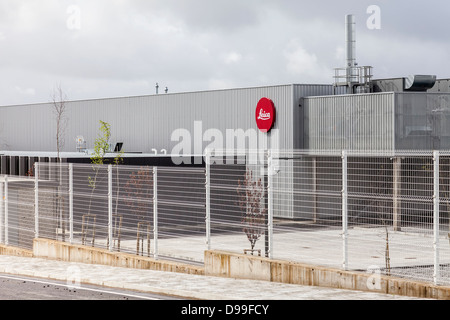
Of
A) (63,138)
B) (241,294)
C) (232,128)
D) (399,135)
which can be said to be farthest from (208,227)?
(63,138)

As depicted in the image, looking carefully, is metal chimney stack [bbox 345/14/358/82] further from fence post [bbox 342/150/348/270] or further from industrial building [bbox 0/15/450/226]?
fence post [bbox 342/150/348/270]

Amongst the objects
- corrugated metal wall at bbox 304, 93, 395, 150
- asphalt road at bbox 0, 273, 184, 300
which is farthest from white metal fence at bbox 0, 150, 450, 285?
corrugated metal wall at bbox 304, 93, 395, 150

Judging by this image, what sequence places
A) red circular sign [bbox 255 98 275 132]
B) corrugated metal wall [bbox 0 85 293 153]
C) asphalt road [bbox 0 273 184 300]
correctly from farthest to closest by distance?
corrugated metal wall [bbox 0 85 293 153] → red circular sign [bbox 255 98 275 132] → asphalt road [bbox 0 273 184 300]

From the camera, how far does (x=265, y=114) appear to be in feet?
159

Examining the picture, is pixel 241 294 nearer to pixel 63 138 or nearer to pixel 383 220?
pixel 383 220

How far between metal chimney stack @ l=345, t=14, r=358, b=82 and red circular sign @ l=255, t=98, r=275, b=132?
18.4 ft

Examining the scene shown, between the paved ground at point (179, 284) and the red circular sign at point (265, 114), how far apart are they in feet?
94.4

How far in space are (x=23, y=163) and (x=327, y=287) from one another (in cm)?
3036

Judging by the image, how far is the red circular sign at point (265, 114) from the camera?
1892 inches

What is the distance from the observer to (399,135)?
41.9 m

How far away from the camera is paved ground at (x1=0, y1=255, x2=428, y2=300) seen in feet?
46.5

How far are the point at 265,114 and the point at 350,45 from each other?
28.8ft

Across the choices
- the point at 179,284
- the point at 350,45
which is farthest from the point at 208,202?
the point at 350,45

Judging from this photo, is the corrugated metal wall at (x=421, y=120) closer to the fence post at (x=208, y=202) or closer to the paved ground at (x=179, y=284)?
the paved ground at (x=179, y=284)
